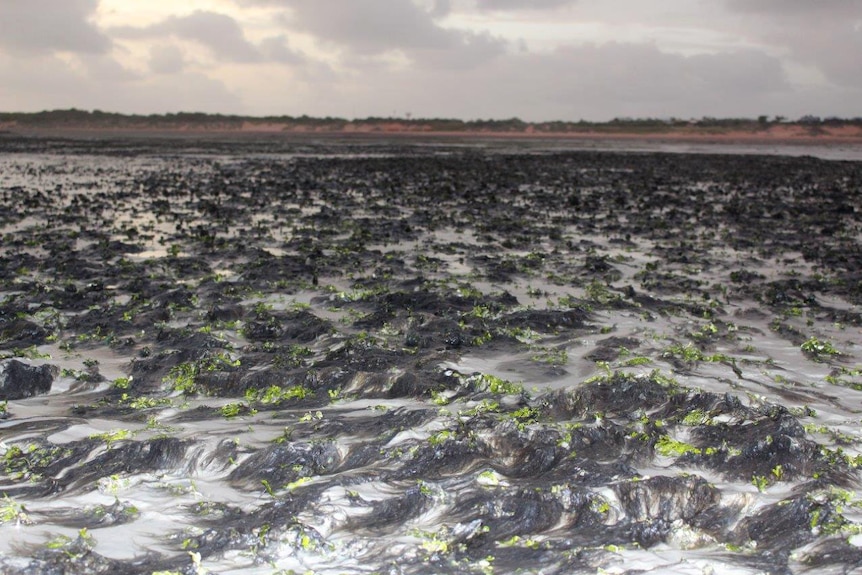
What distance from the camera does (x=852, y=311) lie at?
897 cm

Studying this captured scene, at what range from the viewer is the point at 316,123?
11044 centimetres

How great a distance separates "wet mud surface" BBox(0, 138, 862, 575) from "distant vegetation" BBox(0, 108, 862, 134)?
305 feet

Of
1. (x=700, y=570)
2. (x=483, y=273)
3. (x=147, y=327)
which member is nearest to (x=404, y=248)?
(x=483, y=273)

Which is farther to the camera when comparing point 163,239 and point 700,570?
point 163,239

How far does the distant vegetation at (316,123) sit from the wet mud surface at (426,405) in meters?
93.1

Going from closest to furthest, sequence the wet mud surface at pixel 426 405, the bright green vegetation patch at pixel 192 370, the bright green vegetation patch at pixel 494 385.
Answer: the wet mud surface at pixel 426 405
the bright green vegetation patch at pixel 494 385
the bright green vegetation patch at pixel 192 370

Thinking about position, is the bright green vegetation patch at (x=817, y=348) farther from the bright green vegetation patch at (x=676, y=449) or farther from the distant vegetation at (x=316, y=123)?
the distant vegetation at (x=316, y=123)

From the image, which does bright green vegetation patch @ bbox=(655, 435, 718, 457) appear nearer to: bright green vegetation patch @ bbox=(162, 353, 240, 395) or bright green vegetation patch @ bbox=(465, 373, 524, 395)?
bright green vegetation patch @ bbox=(465, 373, 524, 395)

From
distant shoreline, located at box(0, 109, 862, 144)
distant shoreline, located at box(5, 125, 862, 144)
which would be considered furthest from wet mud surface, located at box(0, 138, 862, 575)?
distant shoreline, located at box(0, 109, 862, 144)

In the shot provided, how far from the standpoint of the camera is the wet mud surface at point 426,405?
3.71 m

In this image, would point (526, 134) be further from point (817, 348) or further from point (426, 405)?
point (426, 405)

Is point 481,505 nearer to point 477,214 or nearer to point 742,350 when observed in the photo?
point 742,350

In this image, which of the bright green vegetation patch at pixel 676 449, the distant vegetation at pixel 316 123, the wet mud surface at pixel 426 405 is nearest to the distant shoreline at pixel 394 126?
the distant vegetation at pixel 316 123

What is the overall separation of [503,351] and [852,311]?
4.90 meters
